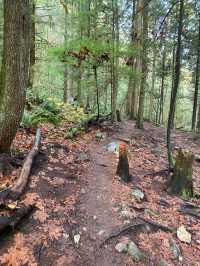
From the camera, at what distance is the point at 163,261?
4414 mm

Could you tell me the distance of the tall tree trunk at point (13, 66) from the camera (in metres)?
5.50

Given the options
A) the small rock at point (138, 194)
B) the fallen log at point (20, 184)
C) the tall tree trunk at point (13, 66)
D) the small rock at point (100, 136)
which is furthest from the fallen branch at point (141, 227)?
the small rock at point (100, 136)

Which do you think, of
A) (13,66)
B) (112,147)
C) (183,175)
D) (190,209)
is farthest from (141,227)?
(112,147)

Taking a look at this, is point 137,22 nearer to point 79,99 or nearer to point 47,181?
point 79,99

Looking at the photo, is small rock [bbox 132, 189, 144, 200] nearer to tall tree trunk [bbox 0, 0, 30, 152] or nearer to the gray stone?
the gray stone

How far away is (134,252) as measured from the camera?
14.5ft

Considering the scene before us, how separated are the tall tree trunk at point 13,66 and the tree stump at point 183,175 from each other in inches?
160

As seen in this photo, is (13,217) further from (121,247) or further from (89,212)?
(121,247)

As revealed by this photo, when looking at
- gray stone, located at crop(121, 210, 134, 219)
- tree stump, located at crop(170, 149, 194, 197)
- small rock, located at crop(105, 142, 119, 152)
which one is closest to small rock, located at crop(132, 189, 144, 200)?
gray stone, located at crop(121, 210, 134, 219)

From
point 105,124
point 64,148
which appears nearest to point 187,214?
point 64,148

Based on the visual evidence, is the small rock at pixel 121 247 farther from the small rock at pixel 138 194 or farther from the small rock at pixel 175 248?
the small rock at pixel 138 194

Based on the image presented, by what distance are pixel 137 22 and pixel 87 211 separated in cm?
1119

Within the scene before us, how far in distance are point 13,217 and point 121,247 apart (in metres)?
1.85

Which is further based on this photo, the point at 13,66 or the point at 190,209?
the point at 190,209
